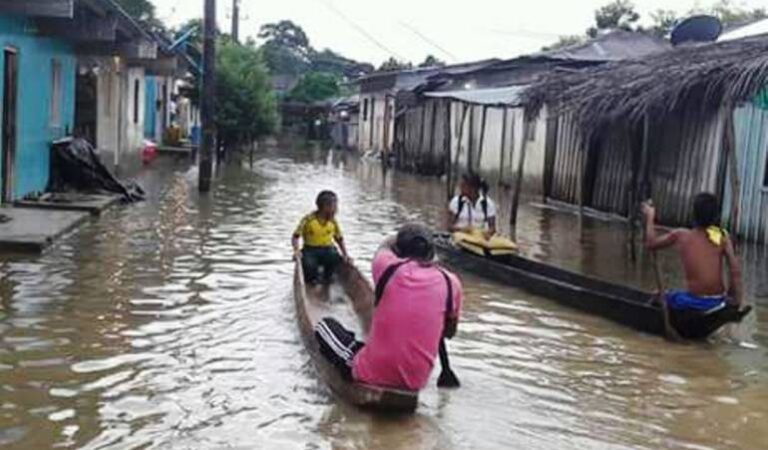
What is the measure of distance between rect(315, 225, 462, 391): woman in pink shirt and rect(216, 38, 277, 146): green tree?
28946 mm

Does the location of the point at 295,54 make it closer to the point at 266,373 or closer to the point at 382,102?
the point at 382,102

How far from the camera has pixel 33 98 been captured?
17.5 m

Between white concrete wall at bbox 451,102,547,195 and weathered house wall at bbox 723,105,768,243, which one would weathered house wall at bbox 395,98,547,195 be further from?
weathered house wall at bbox 723,105,768,243

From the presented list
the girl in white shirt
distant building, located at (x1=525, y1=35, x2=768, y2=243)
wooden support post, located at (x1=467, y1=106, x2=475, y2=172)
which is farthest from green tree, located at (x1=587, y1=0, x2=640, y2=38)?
the girl in white shirt

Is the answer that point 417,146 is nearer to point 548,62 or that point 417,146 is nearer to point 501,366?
point 548,62

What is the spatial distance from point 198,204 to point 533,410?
560 inches

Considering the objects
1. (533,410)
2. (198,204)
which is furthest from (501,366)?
(198,204)

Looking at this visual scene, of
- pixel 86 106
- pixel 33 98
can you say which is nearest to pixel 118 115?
pixel 86 106

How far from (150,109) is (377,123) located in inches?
660

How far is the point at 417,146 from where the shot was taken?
3962 cm

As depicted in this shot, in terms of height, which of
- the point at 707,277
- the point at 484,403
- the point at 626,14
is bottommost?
the point at 484,403

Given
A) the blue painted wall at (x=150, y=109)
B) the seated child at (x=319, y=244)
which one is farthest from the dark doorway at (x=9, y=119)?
the blue painted wall at (x=150, y=109)

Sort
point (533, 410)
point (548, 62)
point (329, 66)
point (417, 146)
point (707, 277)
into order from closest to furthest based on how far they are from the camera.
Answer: point (533, 410) < point (707, 277) < point (548, 62) < point (417, 146) < point (329, 66)

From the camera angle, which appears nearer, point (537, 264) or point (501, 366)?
point (501, 366)
